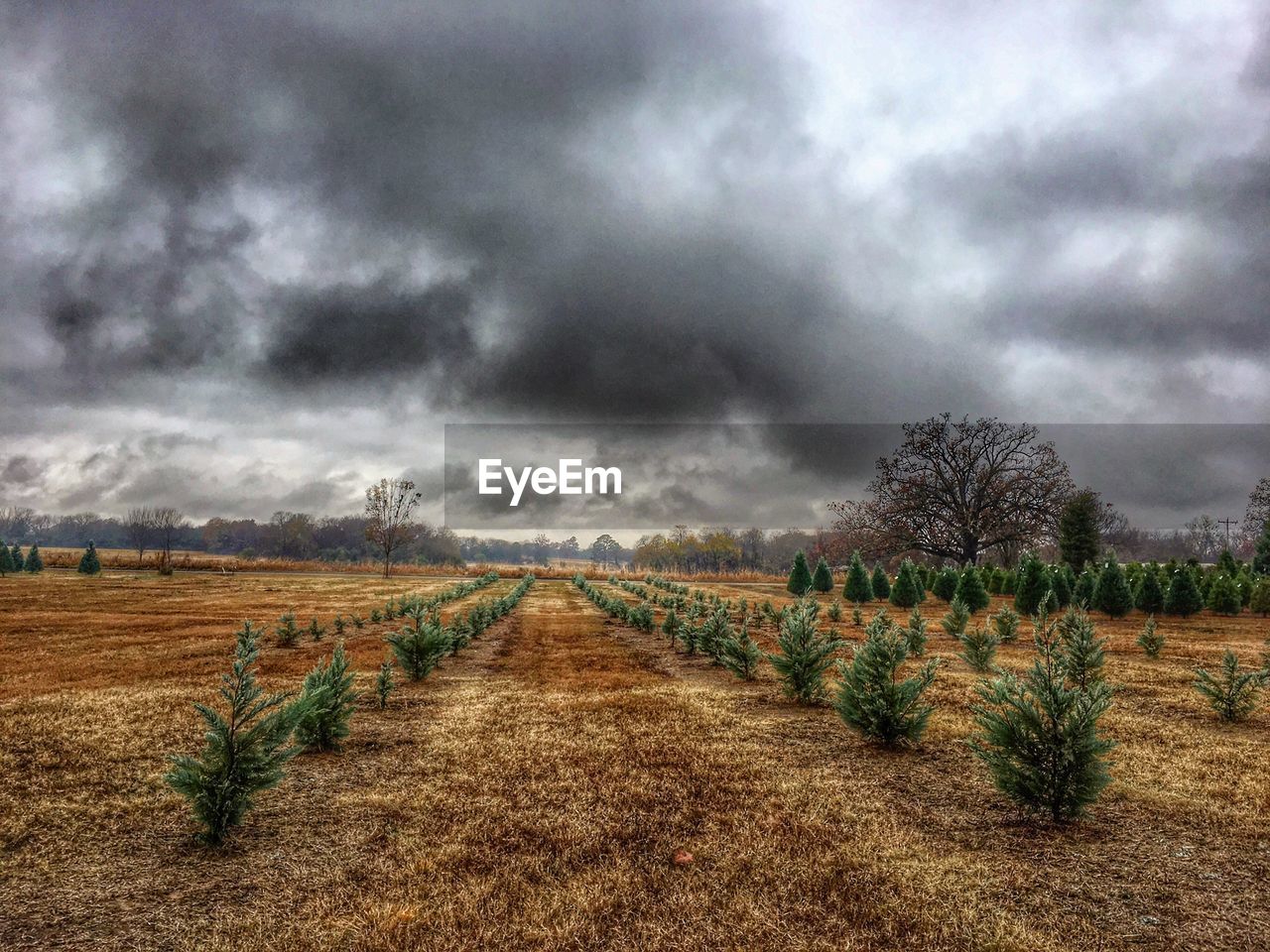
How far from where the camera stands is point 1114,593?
27.4 metres

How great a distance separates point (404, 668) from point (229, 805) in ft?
27.9

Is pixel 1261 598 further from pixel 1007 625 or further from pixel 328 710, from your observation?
pixel 328 710

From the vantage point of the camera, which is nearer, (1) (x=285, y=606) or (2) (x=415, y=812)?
(2) (x=415, y=812)

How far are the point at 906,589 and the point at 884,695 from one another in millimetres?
30436

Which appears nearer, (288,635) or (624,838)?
(624,838)

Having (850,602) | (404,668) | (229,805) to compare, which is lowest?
(850,602)

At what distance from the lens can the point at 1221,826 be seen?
577cm

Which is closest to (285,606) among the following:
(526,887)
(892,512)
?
(526,887)

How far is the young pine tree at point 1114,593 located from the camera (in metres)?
27.3

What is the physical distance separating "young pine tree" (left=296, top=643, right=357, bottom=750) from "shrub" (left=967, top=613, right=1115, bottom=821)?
773 cm

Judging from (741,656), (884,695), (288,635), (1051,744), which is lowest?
(288,635)

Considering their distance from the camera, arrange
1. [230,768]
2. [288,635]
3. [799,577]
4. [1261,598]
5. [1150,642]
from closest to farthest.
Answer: [230,768]
[1150,642]
[288,635]
[1261,598]
[799,577]

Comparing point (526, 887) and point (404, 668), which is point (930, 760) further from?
point (404, 668)

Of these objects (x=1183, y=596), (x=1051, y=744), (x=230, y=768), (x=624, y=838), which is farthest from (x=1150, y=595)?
(x=230, y=768)
